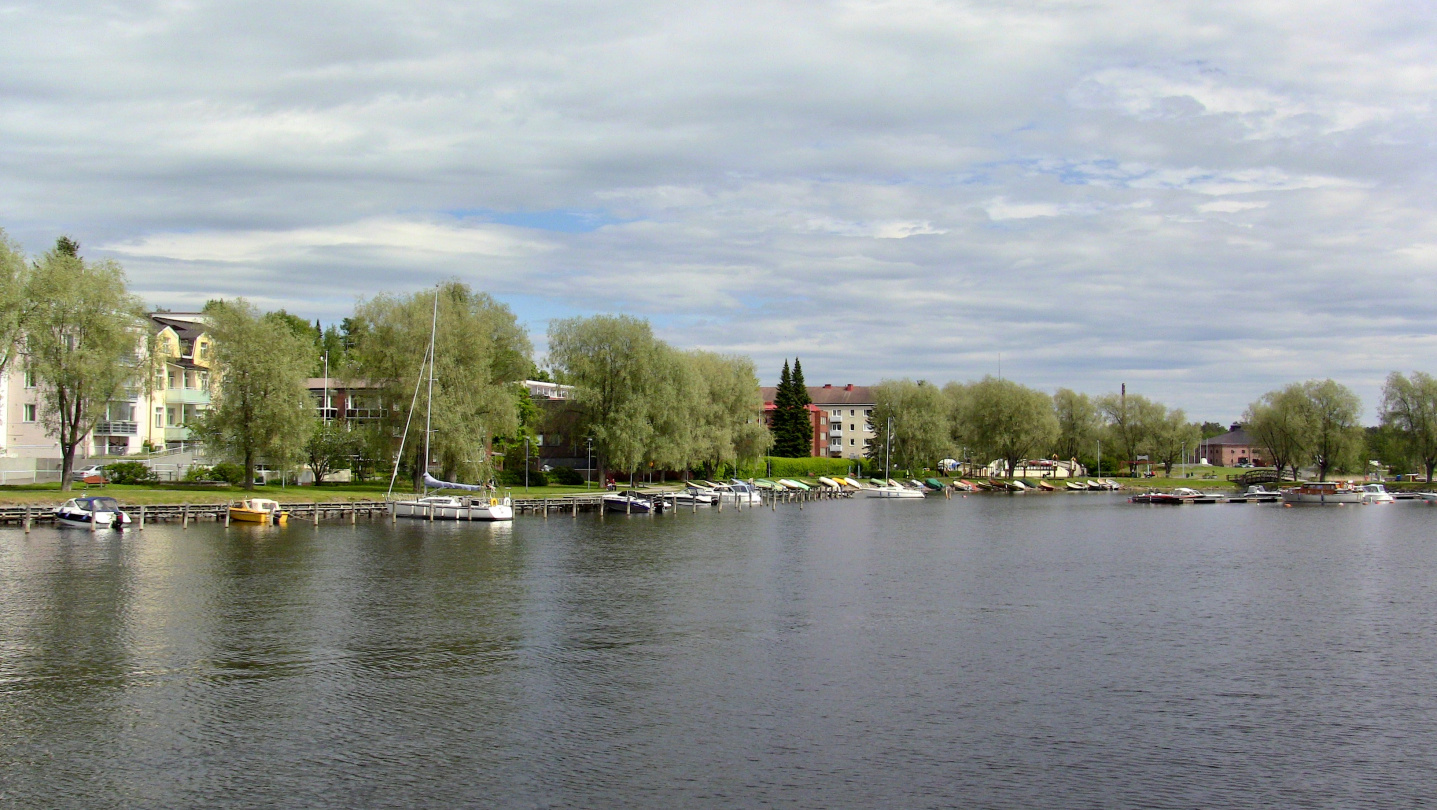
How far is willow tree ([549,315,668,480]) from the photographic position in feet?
302

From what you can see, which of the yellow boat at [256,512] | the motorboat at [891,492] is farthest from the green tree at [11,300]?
the motorboat at [891,492]

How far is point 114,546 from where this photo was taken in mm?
51375

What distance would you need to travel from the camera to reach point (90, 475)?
2953 inches

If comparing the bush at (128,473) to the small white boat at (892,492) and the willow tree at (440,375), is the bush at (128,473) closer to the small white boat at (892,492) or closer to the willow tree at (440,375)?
the willow tree at (440,375)

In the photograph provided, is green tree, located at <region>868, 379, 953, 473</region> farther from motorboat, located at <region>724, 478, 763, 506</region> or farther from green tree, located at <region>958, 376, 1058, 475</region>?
motorboat, located at <region>724, 478, 763, 506</region>

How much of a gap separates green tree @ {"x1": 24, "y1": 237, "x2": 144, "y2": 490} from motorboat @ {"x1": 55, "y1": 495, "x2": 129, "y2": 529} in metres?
8.71

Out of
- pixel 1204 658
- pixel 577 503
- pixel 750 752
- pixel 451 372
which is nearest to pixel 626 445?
pixel 577 503

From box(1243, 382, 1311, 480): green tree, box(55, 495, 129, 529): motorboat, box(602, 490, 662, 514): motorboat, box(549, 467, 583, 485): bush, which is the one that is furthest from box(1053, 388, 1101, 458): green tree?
box(55, 495, 129, 529): motorboat

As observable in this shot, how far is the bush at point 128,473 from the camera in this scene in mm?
75250

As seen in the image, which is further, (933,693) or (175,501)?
(175,501)

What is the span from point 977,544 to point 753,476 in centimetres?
6671

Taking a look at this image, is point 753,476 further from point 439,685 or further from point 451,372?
point 439,685

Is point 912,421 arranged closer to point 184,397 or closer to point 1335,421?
point 1335,421

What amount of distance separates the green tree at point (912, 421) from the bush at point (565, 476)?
48.6 m
